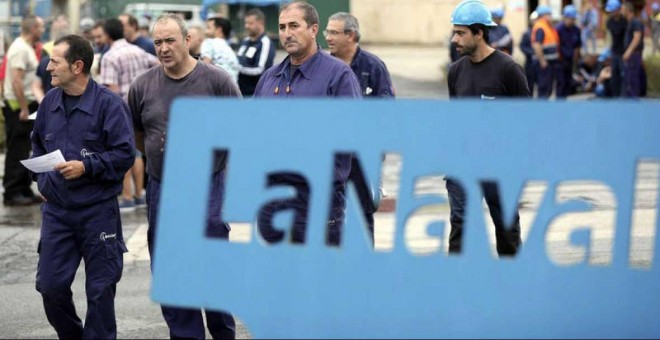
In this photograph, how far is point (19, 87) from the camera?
13.4m

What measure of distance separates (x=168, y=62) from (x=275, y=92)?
593mm

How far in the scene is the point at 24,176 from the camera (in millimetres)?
13703

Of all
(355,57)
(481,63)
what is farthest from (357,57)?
(481,63)

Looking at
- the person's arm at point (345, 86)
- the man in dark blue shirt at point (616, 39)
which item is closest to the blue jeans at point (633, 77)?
the man in dark blue shirt at point (616, 39)

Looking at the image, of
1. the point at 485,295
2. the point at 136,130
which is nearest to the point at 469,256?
the point at 485,295

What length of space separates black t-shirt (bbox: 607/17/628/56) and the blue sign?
1735cm

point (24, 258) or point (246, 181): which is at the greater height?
point (246, 181)

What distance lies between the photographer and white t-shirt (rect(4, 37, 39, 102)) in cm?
1343

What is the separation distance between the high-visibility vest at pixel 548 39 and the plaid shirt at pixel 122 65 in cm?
949

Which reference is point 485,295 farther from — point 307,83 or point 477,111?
point 307,83

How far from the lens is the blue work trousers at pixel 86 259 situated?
6777 mm

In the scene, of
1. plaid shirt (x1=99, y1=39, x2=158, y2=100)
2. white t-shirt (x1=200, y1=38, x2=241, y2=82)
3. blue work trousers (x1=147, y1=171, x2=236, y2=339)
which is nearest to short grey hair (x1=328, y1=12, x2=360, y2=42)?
blue work trousers (x1=147, y1=171, x2=236, y2=339)

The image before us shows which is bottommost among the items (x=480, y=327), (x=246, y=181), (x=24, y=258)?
(x=24, y=258)

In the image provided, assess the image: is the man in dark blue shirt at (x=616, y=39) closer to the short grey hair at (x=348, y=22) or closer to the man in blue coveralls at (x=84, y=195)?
the short grey hair at (x=348, y=22)
